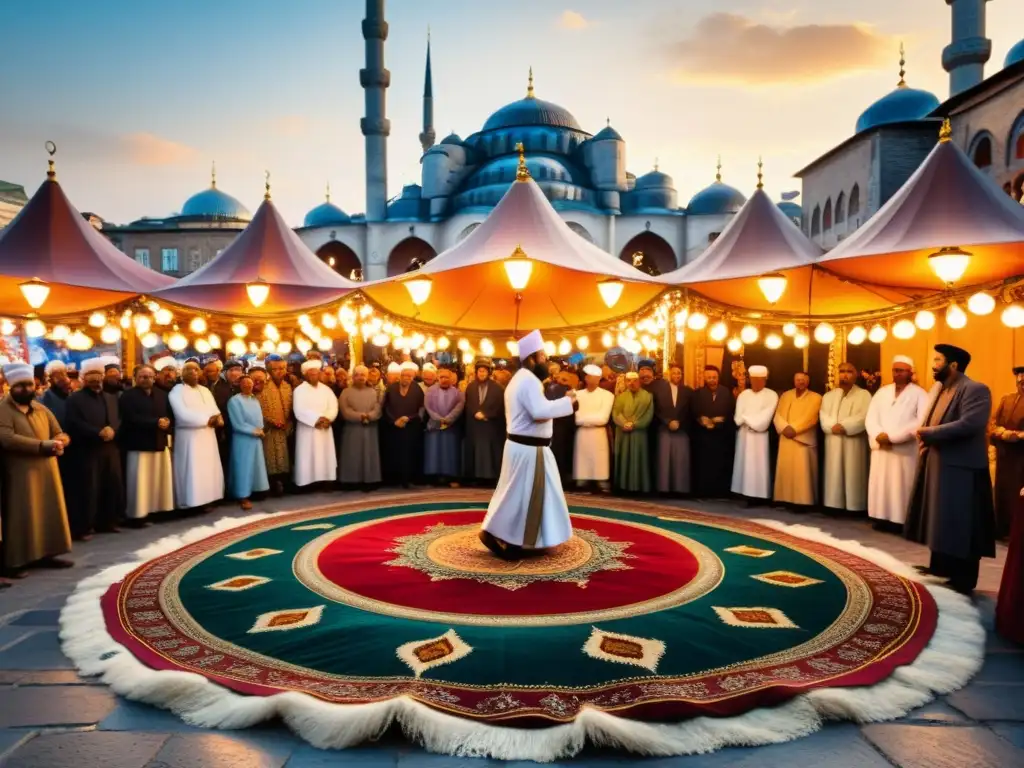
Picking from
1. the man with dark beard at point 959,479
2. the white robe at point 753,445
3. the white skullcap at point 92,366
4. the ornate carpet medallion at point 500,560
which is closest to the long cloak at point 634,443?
the white robe at point 753,445

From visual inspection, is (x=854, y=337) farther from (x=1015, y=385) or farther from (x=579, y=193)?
(x=579, y=193)

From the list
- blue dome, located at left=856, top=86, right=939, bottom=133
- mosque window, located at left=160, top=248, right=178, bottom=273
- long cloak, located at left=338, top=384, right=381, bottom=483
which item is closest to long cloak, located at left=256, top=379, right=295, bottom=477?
long cloak, located at left=338, top=384, right=381, bottom=483

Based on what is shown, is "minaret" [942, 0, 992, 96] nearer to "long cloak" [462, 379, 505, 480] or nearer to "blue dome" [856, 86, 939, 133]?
"blue dome" [856, 86, 939, 133]

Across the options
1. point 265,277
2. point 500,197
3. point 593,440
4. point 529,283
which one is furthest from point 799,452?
point 500,197

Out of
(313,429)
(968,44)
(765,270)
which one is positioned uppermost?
(968,44)

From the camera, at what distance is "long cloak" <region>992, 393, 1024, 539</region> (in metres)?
5.86

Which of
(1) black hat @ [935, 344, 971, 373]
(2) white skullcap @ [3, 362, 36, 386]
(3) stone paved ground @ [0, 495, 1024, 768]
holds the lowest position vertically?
(3) stone paved ground @ [0, 495, 1024, 768]

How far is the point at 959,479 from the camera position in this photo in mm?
4430

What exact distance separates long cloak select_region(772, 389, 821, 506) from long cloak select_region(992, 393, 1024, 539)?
152 centimetres

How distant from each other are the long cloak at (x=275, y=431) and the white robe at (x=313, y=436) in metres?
0.13

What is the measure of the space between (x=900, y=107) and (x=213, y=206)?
106 ft

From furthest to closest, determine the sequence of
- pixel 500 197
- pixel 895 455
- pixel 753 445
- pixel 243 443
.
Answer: pixel 500 197
pixel 753 445
pixel 243 443
pixel 895 455

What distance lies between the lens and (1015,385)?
6.78 m

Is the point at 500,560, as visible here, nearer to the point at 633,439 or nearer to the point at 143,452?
the point at 633,439
